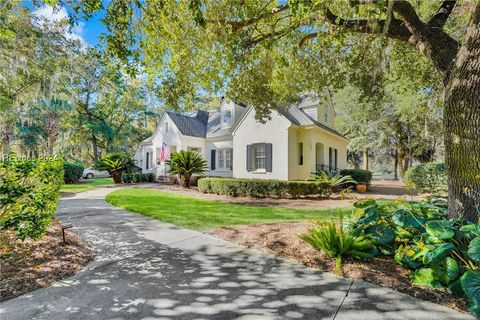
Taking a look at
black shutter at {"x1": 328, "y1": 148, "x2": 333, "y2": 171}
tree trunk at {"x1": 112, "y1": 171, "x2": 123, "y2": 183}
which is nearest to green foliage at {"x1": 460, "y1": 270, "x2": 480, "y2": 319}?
black shutter at {"x1": 328, "y1": 148, "x2": 333, "y2": 171}

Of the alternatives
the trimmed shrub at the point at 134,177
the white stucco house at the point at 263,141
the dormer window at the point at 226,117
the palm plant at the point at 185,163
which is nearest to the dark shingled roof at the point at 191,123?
the white stucco house at the point at 263,141

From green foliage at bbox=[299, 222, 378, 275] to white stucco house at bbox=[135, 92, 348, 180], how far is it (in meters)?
7.74

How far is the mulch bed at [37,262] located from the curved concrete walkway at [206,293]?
0.20 meters

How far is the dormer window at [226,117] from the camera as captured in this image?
19031 mm

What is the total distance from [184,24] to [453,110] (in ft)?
19.0

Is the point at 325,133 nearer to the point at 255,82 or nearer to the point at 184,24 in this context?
the point at 255,82

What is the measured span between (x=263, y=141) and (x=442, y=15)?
10.6m

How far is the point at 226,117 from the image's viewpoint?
63.5ft

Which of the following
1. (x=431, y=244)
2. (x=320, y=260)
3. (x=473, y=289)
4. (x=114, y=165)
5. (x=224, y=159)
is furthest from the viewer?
(x=224, y=159)

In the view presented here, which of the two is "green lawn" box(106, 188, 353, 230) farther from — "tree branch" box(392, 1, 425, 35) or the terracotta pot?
the terracotta pot

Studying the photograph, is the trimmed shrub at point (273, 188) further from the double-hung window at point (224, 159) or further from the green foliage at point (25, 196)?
the green foliage at point (25, 196)

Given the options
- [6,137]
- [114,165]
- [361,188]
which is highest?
[6,137]

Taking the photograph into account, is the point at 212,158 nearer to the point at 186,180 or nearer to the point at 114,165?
the point at 186,180

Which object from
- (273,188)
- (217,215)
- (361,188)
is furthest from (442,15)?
(361,188)
